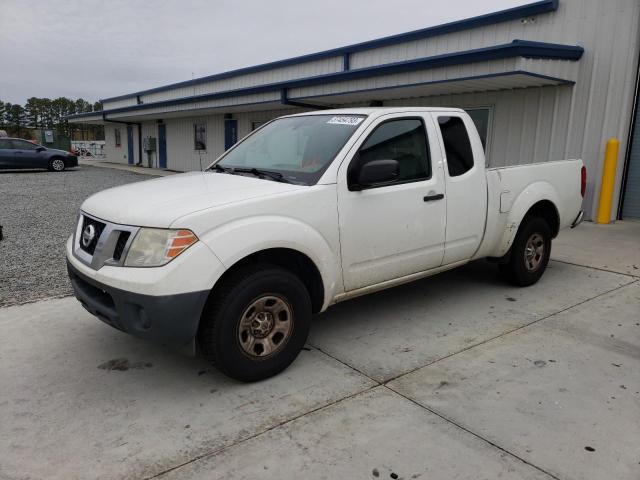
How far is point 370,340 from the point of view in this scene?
417cm

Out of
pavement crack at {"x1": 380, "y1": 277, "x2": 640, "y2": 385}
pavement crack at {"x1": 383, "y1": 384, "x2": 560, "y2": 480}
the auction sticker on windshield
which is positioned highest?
the auction sticker on windshield

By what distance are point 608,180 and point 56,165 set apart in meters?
21.6

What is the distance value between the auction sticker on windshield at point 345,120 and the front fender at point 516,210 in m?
1.89

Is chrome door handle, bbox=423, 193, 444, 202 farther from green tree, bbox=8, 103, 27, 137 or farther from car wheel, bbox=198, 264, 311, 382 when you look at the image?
green tree, bbox=8, 103, 27, 137

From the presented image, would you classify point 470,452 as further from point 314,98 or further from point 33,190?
point 33,190

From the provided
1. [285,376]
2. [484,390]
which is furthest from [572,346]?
[285,376]

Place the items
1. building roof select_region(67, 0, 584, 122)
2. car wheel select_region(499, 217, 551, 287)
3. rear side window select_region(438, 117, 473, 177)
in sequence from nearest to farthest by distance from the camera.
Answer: rear side window select_region(438, 117, 473, 177) < car wheel select_region(499, 217, 551, 287) < building roof select_region(67, 0, 584, 122)

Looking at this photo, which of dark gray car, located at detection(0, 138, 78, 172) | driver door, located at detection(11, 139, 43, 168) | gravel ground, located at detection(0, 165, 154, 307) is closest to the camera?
gravel ground, located at detection(0, 165, 154, 307)

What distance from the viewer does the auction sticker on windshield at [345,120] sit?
4059mm

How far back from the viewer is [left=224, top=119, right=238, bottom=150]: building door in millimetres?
20266

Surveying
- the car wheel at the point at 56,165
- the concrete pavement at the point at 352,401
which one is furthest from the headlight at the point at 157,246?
the car wheel at the point at 56,165

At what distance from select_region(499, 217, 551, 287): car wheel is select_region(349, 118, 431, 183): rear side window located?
166 cm

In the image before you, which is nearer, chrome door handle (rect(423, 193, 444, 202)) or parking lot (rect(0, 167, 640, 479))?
parking lot (rect(0, 167, 640, 479))

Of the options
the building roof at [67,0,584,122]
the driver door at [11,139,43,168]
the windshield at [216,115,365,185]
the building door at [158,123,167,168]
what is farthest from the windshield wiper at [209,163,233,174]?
the building door at [158,123,167,168]
